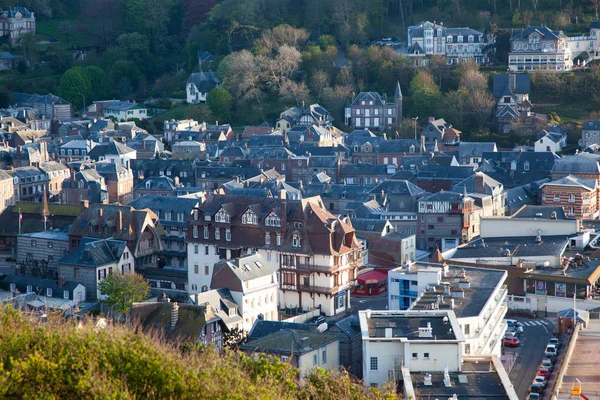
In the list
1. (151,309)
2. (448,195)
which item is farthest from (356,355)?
(448,195)

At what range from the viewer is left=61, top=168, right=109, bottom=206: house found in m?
66.7

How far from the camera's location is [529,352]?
1689 inches

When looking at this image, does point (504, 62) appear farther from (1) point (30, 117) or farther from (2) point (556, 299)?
(2) point (556, 299)

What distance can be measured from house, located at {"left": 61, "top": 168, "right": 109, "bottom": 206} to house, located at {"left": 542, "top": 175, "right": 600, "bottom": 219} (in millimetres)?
26913

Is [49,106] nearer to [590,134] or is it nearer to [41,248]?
[41,248]

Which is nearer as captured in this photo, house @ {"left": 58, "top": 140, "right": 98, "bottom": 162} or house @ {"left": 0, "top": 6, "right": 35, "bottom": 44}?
house @ {"left": 58, "top": 140, "right": 98, "bottom": 162}

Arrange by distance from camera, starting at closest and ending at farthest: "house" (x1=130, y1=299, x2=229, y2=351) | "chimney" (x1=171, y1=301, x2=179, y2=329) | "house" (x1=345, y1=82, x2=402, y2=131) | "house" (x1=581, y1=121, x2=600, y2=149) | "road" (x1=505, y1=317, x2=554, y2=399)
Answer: "house" (x1=130, y1=299, x2=229, y2=351) → "chimney" (x1=171, y1=301, x2=179, y2=329) → "road" (x1=505, y1=317, x2=554, y2=399) → "house" (x1=581, y1=121, x2=600, y2=149) → "house" (x1=345, y1=82, x2=402, y2=131)

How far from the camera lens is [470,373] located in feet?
108

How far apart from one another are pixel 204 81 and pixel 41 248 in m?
46.7

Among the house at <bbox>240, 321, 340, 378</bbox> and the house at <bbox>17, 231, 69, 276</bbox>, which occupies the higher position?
the house at <bbox>17, 231, 69, 276</bbox>

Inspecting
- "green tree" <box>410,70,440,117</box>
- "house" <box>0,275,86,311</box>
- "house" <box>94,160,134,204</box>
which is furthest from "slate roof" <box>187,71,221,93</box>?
"house" <box>0,275,86,311</box>

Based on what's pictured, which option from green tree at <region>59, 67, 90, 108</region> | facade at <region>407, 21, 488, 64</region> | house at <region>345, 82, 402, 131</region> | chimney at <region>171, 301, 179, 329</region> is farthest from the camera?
green tree at <region>59, 67, 90, 108</region>

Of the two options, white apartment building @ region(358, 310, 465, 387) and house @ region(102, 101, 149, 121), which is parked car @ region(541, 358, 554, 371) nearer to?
white apartment building @ region(358, 310, 465, 387)

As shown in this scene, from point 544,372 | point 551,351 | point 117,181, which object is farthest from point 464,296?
point 117,181
